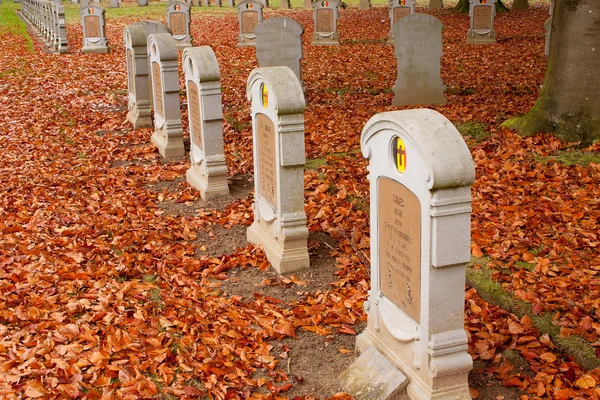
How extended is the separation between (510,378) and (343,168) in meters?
4.58

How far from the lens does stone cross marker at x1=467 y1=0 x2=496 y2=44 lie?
19.8 metres

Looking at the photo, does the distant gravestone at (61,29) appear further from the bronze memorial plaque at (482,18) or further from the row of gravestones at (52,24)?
the bronze memorial plaque at (482,18)

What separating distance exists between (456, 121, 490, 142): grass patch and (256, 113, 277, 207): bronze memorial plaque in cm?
345

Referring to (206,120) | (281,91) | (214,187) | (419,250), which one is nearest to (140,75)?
(206,120)

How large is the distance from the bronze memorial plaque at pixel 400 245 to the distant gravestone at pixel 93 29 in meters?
19.5

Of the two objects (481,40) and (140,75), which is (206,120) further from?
(481,40)

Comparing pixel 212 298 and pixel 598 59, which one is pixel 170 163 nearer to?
pixel 212 298

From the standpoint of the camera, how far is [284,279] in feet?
21.2

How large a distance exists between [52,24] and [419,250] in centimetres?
2279

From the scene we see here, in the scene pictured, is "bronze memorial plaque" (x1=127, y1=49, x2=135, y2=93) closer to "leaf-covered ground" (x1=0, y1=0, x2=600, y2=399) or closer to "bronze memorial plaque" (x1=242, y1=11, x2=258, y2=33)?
"leaf-covered ground" (x1=0, y1=0, x2=600, y2=399)

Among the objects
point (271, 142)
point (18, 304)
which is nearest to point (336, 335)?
point (271, 142)

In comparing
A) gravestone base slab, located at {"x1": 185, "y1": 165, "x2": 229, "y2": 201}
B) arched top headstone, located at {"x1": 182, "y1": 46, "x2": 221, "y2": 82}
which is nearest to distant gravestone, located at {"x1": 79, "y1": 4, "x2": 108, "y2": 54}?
arched top headstone, located at {"x1": 182, "y1": 46, "x2": 221, "y2": 82}

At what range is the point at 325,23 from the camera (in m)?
21.2

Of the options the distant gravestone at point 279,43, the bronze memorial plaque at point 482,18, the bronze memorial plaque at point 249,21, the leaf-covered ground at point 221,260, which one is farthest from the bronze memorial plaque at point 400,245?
the bronze memorial plaque at point 249,21
